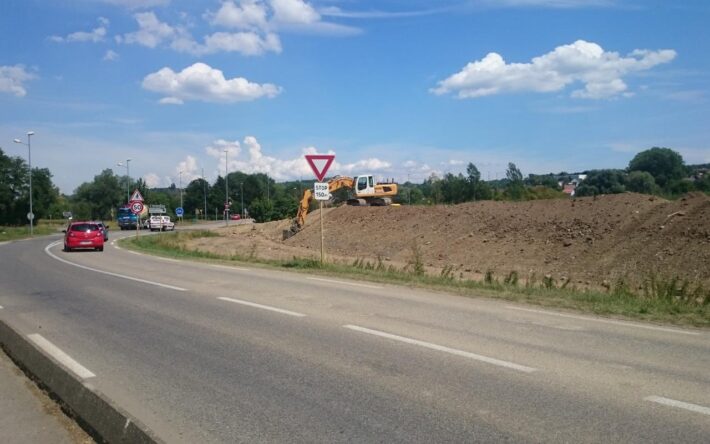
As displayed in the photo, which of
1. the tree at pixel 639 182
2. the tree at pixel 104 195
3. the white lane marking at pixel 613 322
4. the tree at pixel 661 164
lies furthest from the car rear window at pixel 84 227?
the tree at pixel 104 195

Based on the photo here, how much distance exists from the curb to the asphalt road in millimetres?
394

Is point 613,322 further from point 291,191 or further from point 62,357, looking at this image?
point 291,191

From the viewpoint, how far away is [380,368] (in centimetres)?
678

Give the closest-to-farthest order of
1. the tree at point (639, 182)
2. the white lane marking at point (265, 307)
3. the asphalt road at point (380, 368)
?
the asphalt road at point (380, 368), the white lane marking at point (265, 307), the tree at point (639, 182)

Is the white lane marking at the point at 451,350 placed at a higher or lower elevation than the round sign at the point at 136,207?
lower

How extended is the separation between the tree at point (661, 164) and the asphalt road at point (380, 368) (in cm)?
6578

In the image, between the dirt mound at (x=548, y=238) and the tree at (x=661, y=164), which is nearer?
the dirt mound at (x=548, y=238)

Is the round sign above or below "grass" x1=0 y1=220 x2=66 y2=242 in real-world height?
above

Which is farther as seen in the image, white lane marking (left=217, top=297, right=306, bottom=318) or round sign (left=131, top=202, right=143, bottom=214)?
round sign (left=131, top=202, right=143, bottom=214)

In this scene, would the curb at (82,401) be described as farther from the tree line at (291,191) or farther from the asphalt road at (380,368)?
the tree line at (291,191)

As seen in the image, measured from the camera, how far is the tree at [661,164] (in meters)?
68.4

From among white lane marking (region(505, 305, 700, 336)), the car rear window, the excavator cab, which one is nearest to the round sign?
the car rear window

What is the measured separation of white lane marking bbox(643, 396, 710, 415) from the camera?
5.27 metres

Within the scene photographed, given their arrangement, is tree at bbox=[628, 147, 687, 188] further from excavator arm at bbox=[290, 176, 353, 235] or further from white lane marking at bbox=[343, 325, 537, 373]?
white lane marking at bbox=[343, 325, 537, 373]
